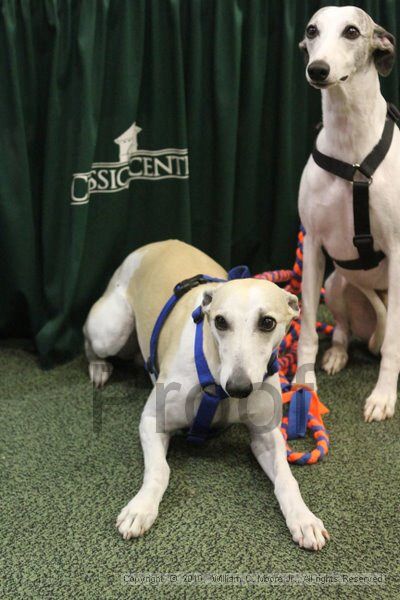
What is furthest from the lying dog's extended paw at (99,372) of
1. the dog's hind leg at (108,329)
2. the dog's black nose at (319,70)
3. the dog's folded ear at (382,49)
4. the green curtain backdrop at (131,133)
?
the dog's folded ear at (382,49)

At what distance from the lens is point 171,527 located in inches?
68.0

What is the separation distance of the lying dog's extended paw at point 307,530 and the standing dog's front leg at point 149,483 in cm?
35

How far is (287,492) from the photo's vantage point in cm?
178

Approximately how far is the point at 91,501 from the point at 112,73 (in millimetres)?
1573

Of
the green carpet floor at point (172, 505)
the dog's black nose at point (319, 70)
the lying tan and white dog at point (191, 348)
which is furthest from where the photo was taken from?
the dog's black nose at point (319, 70)

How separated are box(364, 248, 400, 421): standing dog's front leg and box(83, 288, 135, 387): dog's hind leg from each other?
88 cm

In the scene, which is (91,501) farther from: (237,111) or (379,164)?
(237,111)

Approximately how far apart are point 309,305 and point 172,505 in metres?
0.90

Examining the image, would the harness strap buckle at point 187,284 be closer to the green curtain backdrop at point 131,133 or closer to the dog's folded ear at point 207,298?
the dog's folded ear at point 207,298

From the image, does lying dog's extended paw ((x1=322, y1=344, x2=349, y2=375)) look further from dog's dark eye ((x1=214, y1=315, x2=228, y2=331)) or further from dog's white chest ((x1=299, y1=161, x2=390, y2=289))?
dog's dark eye ((x1=214, y1=315, x2=228, y2=331))

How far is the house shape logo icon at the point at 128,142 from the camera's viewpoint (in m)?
2.62

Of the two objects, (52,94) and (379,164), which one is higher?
(52,94)

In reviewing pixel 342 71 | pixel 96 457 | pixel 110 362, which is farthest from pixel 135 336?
pixel 342 71

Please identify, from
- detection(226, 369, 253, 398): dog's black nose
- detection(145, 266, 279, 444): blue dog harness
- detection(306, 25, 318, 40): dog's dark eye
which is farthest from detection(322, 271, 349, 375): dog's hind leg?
detection(226, 369, 253, 398): dog's black nose
